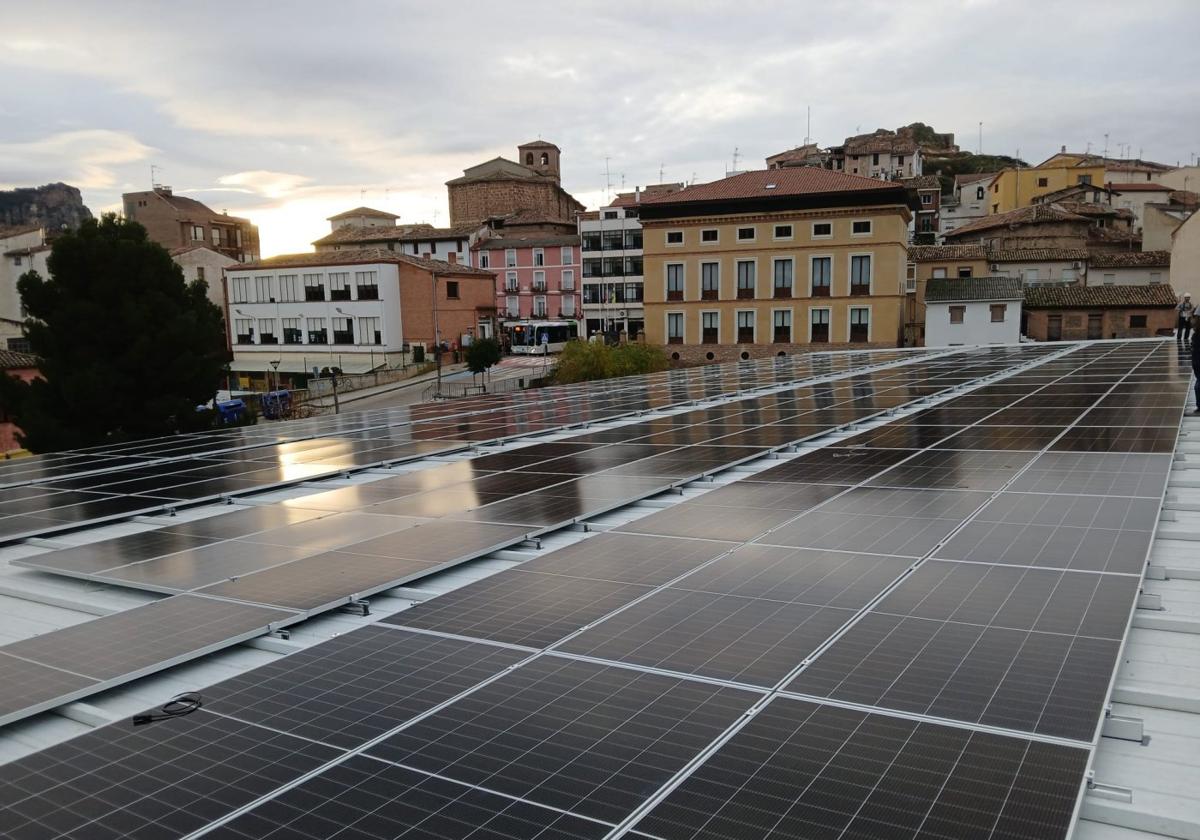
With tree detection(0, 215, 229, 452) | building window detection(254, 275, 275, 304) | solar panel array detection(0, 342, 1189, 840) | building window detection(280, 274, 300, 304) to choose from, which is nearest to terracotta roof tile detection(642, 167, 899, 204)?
building window detection(280, 274, 300, 304)

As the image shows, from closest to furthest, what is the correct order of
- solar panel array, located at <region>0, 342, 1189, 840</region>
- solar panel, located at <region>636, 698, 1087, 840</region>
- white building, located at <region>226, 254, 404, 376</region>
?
solar panel, located at <region>636, 698, 1087, 840</region>
solar panel array, located at <region>0, 342, 1189, 840</region>
white building, located at <region>226, 254, 404, 376</region>

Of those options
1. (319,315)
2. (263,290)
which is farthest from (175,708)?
(263,290)

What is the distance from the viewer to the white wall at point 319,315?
267 feet

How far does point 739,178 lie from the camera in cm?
7488

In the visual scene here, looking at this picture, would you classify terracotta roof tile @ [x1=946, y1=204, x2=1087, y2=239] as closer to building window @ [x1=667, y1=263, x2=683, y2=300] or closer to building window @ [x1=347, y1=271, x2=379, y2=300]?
building window @ [x1=667, y1=263, x2=683, y2=300]

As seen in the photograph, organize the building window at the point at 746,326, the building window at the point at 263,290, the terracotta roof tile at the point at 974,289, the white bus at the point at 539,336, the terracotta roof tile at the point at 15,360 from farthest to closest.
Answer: the white bus at the point at 539,336 → the building window at the point at 263,290 → the building window at the point at 746,326 → the terracotta roof tile at the point at 974,289 → the terracotta roof tile at the point at 15,360

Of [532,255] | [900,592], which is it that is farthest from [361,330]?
[900,592]

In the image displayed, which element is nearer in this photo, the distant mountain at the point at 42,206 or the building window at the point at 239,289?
the building window at the point at 239,289

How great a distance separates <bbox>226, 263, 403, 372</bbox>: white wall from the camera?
81500 mm

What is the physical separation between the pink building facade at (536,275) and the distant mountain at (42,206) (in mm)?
98749

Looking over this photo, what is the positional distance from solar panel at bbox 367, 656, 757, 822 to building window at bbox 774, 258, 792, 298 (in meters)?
68.9

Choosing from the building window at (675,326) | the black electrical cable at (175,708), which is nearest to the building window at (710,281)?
the building window at (675,326)

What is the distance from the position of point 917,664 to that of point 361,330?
81.7 metres

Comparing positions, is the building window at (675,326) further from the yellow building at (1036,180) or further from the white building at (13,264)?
the yellow building at (1036,180)
